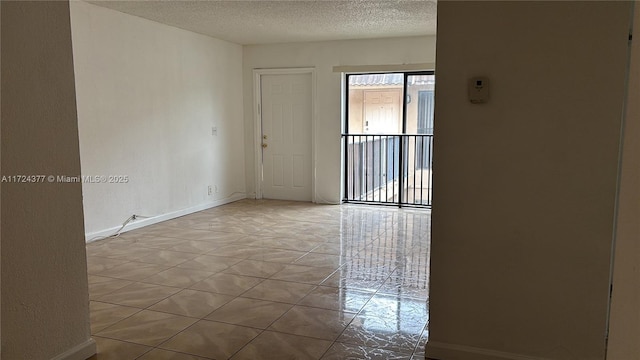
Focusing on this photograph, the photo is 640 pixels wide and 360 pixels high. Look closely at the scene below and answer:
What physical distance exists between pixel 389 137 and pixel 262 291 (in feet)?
13.2

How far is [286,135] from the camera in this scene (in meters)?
7.20

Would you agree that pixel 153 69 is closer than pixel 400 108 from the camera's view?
Yes

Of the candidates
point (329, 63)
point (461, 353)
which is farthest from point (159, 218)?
point (461, 353)

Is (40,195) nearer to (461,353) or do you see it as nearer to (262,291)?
(262,291)

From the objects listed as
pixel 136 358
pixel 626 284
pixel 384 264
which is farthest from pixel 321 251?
pixel 626 284

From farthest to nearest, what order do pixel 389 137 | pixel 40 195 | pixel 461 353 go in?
pixel 389 137 < pixel 461 353 < pixel 40 195

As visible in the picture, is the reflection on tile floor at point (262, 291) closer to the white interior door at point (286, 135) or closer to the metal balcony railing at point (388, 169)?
the metal balcony railing at point (388, 169)

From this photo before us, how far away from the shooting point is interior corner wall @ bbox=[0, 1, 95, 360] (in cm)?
205

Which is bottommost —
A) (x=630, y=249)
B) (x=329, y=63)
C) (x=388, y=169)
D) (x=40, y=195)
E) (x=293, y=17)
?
(x=388, y=169)

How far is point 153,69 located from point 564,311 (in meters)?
4.82

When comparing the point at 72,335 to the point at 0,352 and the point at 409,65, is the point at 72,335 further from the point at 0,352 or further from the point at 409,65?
the point at 409,65

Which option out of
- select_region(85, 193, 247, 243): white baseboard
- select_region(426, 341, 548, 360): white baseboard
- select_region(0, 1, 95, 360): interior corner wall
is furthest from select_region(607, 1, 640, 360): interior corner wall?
select_region(85, 193, 247, 243): white baseboard

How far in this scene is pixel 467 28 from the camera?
2207 millimetres

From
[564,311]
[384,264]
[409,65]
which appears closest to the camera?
[564,311]
